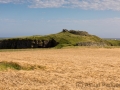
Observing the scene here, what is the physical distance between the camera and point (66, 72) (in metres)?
17.9

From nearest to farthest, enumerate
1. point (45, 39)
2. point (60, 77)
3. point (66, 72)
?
point (60, 77) → point (66, 72) → point (45, 39)

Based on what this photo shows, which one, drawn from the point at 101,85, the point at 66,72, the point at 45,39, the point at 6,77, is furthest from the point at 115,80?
the point at 45,39

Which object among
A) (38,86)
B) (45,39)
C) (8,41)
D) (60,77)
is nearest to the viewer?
(38,86)

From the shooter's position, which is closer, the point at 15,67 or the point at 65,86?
the point at 65,86

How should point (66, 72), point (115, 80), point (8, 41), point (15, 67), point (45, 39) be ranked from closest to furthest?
point (115, 80)
point (66, 72)
point (15, 67)
point (45, 39)
point (8, 41)

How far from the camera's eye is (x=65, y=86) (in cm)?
1319

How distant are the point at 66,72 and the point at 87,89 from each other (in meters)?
5.39

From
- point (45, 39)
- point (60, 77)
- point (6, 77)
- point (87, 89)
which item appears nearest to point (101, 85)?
point (87, 89)

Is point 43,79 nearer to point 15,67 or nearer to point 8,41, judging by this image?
point 15,67

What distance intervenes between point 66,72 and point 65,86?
470 cm

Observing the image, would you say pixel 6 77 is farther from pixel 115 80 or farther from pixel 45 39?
pixel 45 39

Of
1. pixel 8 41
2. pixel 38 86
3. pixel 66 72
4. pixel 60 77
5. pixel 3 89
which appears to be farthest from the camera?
pixel 8 41

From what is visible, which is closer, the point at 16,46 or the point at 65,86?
the point at 65,86

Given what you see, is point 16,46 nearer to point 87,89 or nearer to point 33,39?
point 33,39
